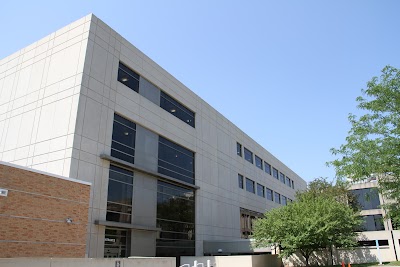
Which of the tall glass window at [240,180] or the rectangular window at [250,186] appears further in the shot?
the rectangular window at [250,186]

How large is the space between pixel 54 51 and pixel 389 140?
76.1 feet

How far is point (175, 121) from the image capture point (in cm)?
3328

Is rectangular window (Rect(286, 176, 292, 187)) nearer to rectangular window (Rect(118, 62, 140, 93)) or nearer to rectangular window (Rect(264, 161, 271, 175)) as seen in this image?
rectangular window (Rect(264, 161, 271, 175))

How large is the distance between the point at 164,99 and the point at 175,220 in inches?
425

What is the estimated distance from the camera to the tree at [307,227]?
29.4 meters

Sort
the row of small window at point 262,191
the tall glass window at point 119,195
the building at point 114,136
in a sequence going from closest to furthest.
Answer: the building at point 114,136 < the tall glass window at point 119,195 < the row of small window at point 262,191

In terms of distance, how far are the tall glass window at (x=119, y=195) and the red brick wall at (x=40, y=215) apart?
3695mm

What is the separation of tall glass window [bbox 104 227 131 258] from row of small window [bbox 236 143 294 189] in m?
24.2

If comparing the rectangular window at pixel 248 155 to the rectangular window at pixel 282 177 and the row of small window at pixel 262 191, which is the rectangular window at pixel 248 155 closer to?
the row of small window at pixel 262 191

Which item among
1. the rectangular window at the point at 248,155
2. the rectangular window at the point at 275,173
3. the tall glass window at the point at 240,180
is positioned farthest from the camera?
the rectangular window at the point at 275,173

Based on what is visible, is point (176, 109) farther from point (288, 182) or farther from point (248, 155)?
point (288, 182)

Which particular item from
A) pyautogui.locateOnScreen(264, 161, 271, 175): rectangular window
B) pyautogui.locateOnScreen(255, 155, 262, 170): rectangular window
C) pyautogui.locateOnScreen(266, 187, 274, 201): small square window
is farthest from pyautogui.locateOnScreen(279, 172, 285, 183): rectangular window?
pyautogui.locateOnScreen(255, 155, 262, 170): rectangular window

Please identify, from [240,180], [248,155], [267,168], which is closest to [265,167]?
[267,168]

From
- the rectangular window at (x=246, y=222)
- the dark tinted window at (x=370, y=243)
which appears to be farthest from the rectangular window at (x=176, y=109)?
the dark tinted window at (x=370, y=243)
